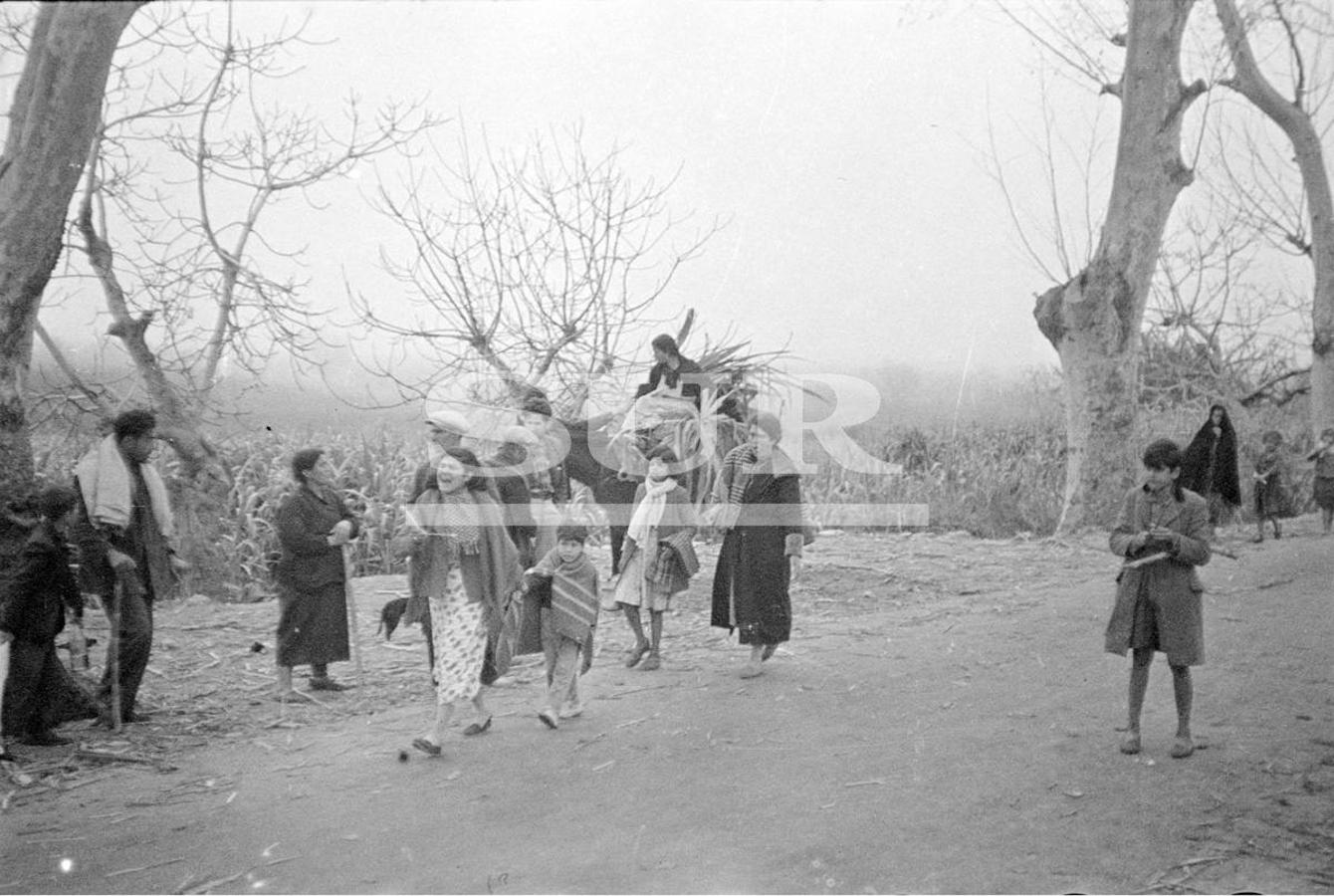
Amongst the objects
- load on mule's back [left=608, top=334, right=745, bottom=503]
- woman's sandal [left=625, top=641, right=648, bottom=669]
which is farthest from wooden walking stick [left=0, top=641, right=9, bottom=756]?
load on mule's back [left=608, top=334, right=745, bottom=503]

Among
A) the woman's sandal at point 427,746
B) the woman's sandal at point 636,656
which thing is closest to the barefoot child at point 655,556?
the woman's sandal at point 636,656

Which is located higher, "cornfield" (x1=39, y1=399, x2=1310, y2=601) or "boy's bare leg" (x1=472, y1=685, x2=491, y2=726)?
"cornfield" (x1=39, y1=399, x2=1310, y2=601)

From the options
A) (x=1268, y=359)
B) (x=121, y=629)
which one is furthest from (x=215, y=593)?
(x=1268, y=359)

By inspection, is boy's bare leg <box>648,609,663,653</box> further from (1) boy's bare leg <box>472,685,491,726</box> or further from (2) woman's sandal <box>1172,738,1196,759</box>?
(2) woman's sandal <box>1172,738,1196,759</box>

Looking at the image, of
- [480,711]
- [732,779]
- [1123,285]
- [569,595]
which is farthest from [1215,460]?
[480,711]

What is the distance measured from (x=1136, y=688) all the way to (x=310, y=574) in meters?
3.93

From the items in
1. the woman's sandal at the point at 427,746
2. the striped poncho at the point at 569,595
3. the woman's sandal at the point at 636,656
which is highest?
the striped poncho at the point at 569,595

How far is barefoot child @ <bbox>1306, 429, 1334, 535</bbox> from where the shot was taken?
10547 mm

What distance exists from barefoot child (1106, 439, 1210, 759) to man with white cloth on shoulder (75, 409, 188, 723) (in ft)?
13.8

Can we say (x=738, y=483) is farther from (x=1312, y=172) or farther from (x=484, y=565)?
(x=1312, y=172)

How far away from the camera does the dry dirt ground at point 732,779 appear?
3467 millimetres

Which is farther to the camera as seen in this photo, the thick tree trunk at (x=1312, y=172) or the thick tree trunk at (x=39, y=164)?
the thick tree trunk at (x=1312, y=172)

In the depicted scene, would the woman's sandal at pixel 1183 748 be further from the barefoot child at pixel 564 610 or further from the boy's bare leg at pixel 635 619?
the boy's bare leg at pixel 635 619

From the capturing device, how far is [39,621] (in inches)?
187
